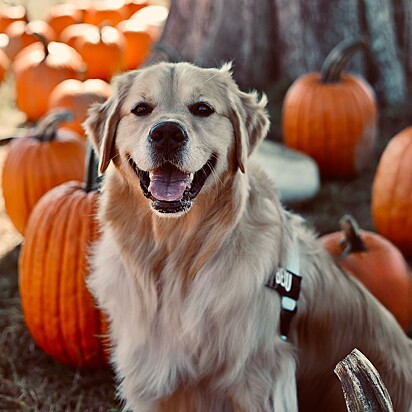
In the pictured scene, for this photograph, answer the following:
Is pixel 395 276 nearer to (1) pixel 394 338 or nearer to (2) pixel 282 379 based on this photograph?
(1) pixel 394 338

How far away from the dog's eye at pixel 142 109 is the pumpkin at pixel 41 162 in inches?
69.2

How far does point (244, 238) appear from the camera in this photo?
8.44 ft

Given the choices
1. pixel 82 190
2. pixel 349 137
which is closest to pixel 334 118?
pixel 349 137

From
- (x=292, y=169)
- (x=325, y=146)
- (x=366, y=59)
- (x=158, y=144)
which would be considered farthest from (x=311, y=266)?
(x=366, y=59)

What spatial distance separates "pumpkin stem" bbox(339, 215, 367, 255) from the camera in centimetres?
342

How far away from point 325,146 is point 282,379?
3.05m

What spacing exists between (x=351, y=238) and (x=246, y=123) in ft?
3.75

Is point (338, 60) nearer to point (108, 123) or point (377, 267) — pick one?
point (377, 267)

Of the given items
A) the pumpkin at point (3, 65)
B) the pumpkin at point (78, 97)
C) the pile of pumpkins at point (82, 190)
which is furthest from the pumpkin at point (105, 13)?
the pumpkin at point (78, 97)

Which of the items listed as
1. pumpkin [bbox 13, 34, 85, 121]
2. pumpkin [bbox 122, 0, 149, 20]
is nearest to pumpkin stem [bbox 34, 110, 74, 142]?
pumpkin [bbox 13, 34, 85, 121]

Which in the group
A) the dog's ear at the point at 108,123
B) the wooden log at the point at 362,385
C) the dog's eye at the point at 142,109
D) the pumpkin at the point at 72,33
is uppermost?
the dog's eye at the point at 142,109

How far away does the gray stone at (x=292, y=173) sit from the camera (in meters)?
4.95

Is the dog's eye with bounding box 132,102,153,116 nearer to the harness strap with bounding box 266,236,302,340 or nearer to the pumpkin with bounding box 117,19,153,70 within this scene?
the harness strap with bounding box 266,236,302,340

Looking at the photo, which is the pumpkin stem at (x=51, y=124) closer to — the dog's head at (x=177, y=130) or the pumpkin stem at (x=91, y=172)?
the pumpkin stem at (x=91, y=172)
